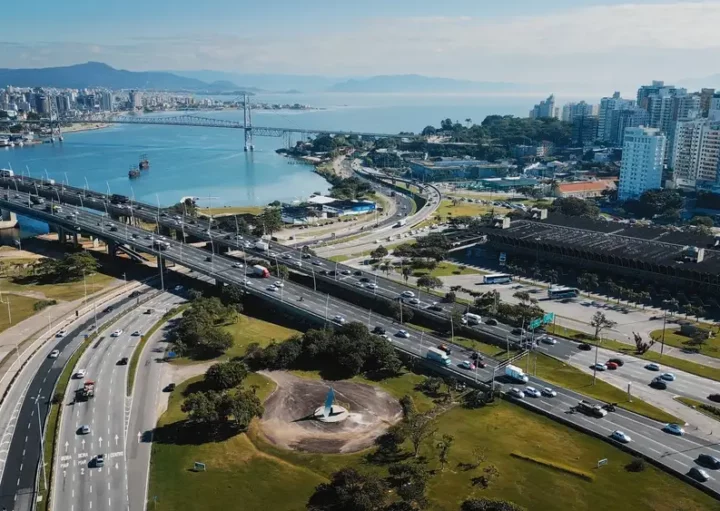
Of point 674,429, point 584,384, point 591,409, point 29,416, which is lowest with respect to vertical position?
point 29,416

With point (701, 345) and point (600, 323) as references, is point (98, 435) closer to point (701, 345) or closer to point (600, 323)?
point (600, 323)

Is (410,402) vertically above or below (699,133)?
below

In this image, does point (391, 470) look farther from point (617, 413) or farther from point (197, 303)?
point (197, 303)

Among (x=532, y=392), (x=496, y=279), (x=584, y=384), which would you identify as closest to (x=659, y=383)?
(x=584, y=384)

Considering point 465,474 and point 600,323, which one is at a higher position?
point 600,323

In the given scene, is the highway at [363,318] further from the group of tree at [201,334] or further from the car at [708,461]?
the group of tree at [201,334]

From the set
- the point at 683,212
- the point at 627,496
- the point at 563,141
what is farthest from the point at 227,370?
the point at 563,141
